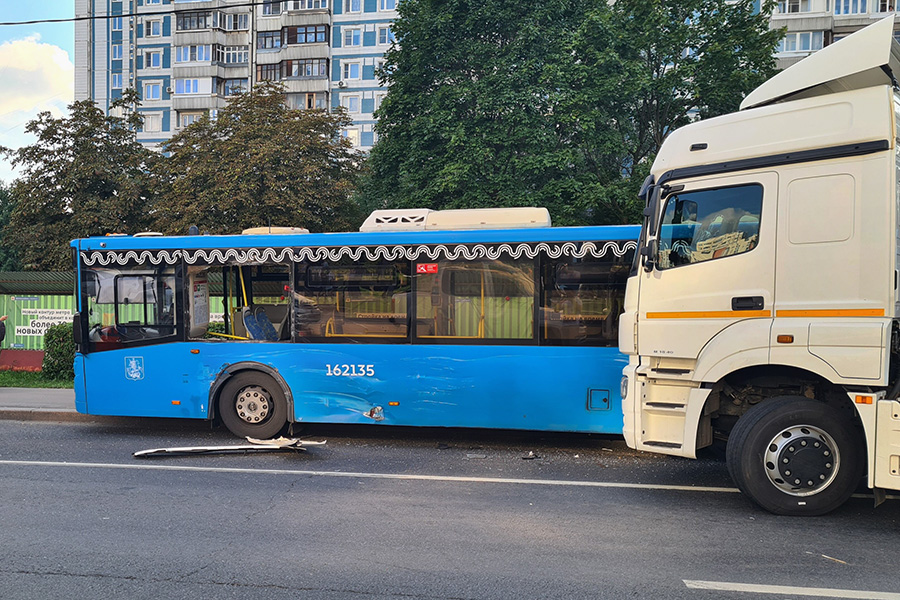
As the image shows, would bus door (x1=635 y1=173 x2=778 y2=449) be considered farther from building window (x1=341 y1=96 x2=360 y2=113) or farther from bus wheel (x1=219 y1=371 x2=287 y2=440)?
building window (x1=341 y1=96 x2=360 y2=113)

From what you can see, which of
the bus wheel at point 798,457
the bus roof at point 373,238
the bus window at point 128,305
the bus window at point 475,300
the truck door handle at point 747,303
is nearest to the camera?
the bus wheel at point 798,457

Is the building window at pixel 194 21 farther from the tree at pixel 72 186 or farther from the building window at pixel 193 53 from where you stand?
the tree at pixel 72 186

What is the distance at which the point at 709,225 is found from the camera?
251 inches

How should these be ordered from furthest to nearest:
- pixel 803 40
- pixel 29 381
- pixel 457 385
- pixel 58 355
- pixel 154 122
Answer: pixel 154 122, pixel 803 40, pixel 58 355, pixel 29 381, pixel 457 385

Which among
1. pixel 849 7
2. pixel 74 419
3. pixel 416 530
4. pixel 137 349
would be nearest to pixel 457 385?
pixel 416 530

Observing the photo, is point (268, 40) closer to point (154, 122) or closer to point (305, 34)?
point (305, 34)

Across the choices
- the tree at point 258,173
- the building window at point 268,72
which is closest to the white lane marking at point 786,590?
the tree at point 258,173

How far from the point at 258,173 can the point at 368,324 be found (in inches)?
722

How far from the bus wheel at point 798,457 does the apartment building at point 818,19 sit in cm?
3765

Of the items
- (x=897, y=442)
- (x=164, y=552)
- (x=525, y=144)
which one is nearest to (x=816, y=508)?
(x=897, y=442)

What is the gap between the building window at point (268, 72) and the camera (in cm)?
4900

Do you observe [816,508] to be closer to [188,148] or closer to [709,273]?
[709,273]

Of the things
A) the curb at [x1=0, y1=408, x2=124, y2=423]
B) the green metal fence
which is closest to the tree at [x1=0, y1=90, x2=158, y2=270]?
the green metal fence

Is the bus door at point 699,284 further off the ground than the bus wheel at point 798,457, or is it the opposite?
the bus door at point 699,284
